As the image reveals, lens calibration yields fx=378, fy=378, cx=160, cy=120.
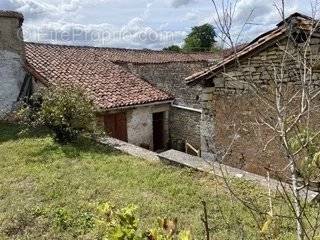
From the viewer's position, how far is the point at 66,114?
36.0 feet

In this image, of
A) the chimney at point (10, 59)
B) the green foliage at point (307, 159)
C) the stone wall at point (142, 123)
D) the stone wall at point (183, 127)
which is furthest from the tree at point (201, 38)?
the green foliage at point (307, 159)

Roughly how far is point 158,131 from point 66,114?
23.5 ft

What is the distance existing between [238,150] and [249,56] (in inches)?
89.3

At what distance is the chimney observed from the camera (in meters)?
14.2

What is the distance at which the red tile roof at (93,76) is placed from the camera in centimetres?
1489

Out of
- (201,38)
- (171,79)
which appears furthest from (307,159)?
(201,38)

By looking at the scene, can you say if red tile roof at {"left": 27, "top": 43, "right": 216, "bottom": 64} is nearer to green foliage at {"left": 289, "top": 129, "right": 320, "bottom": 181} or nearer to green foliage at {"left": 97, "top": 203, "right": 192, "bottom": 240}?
green foliage at {"left": 289, "top": 129, "right": 320, "bottom": 181}

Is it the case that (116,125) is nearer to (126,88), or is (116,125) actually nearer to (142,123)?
(142,123)

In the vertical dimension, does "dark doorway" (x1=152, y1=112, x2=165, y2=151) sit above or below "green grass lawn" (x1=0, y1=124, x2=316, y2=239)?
below

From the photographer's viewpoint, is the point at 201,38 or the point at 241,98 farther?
the point at 201,38

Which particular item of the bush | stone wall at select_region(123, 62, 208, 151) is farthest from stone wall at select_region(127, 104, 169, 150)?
the bush

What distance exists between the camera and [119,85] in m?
16.3

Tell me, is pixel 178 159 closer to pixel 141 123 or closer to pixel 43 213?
pixel 43 213

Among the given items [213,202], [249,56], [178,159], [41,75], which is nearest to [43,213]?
[213,202]
